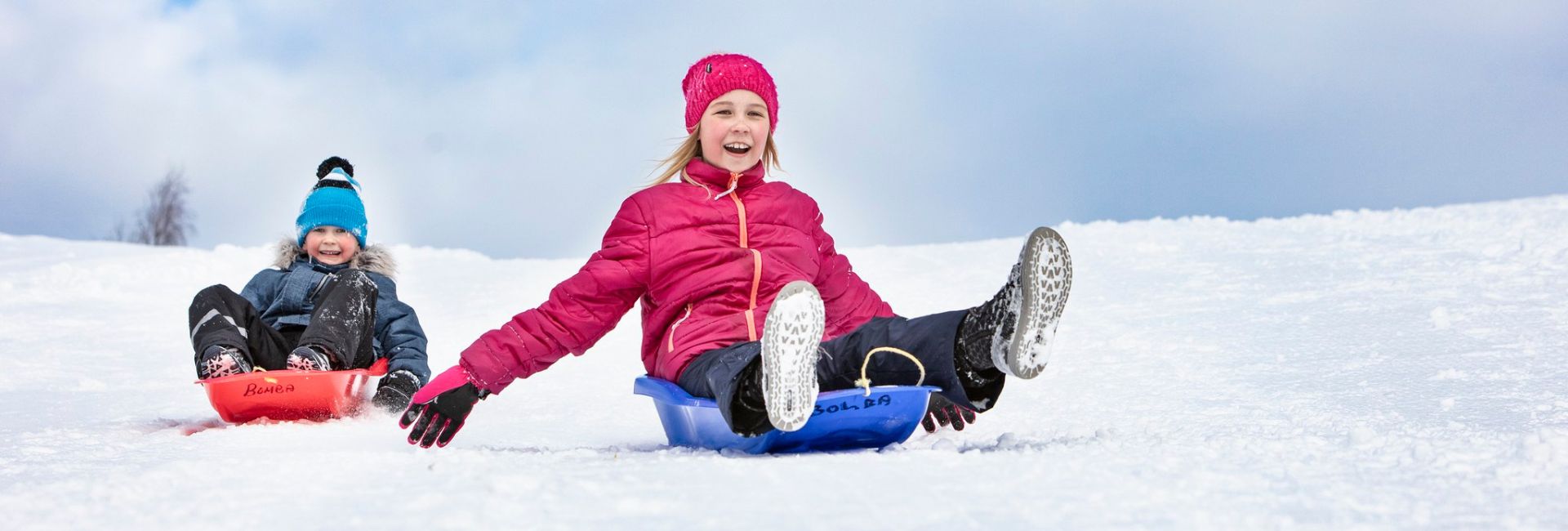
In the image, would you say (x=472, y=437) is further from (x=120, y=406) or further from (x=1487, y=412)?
(x=1487, y=412)

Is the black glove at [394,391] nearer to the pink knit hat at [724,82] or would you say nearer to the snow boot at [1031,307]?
the pink knit hat at [724,82]

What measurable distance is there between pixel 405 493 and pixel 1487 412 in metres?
2.65

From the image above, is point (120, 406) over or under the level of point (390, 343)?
under

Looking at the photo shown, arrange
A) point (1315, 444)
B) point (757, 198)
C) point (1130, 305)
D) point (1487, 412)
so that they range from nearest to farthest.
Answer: point (1315, 444)
point (757, 198)
point (1487, 412)
point (1130, 305)

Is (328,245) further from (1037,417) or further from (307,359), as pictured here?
(1037,417)

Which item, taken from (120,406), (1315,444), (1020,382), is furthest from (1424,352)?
(120,406)

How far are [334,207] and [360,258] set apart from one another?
0.61ft

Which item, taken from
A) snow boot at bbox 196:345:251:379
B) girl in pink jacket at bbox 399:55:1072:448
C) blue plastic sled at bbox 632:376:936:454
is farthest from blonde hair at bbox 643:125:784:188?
snow boot at bbox 196:345:251:379

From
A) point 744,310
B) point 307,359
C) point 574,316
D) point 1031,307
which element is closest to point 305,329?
point 307,359

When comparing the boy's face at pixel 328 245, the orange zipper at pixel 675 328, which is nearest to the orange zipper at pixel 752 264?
the orange zipper at pixel 675 328

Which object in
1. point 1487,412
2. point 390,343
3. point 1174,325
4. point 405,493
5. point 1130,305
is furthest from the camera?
point 1130,305

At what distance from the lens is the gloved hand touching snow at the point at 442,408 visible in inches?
98.3

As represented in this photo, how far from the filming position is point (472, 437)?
3105mm

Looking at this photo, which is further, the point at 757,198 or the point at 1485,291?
the point at 1485,291
